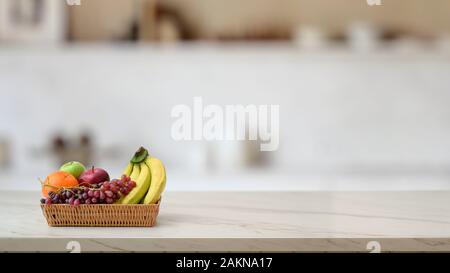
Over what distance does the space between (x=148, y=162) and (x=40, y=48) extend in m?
2.60

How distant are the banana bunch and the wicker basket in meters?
0.03

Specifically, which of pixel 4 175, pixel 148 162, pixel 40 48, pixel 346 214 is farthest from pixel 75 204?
pixel 40 48

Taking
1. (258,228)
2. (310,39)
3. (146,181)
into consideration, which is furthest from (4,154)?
(258,228)

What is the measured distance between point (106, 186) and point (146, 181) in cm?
10

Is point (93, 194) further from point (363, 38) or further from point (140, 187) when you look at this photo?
point (363, 38)

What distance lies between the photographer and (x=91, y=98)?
402 cm

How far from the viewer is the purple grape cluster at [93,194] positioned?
4.76 feet

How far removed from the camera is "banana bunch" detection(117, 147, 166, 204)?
4.90 ft

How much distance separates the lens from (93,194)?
1.45 m

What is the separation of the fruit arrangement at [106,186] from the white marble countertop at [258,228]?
0.06 m

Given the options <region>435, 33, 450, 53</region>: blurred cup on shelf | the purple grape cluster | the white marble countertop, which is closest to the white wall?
<region>435, 33, 450, 53</region>: blurred cup on shelf

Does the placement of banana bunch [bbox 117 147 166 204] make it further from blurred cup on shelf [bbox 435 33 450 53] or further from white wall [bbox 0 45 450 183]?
blurred cup on shelf [bbox 435 33 450 53]

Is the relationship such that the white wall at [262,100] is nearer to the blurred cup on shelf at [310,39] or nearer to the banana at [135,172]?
the blurred cup on shelf at [310,39]

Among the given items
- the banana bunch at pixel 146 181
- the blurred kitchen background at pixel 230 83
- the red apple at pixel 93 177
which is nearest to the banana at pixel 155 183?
the banana bunch at pixel 146 181
